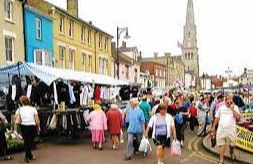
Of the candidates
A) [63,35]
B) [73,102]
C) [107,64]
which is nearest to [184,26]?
[107,64]

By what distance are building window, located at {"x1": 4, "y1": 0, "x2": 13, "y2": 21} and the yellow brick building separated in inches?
254

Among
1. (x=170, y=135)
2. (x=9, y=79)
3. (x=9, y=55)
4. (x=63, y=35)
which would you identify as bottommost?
(x=170, y=135)

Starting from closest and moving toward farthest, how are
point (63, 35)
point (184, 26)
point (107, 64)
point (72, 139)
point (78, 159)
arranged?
point (78, 159) < point (72, 139) < point (63, 35) < point (107, 64) < point (184, 26)

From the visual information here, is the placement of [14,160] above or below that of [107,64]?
below

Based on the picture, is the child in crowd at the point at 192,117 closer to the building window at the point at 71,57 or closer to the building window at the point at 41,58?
the building window at the point at 41,58

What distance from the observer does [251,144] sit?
1482cm

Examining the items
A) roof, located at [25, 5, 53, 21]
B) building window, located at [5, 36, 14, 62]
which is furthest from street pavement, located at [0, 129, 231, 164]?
roof, located at [25, 5, 53, 21]

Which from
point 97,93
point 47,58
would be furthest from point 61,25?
point 97,93

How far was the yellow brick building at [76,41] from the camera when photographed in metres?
35.4

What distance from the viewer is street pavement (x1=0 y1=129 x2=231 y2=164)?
1297cm

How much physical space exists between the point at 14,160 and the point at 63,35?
24.6m

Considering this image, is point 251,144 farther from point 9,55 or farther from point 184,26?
point 184,26

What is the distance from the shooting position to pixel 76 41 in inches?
1564

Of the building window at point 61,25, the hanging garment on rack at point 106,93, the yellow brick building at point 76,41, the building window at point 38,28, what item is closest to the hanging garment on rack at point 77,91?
the hanging garment on rack at point 106,93
